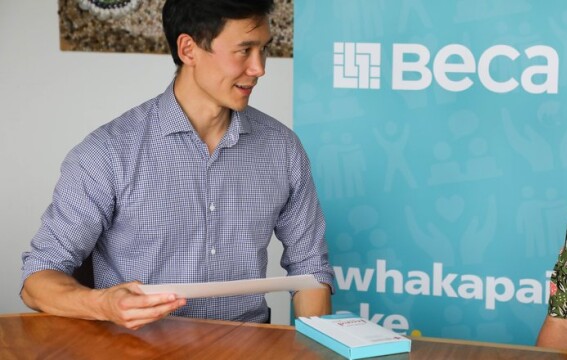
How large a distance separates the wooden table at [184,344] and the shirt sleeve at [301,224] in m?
0.62

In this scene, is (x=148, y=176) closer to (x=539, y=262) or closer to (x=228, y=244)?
(x=228, y=244)

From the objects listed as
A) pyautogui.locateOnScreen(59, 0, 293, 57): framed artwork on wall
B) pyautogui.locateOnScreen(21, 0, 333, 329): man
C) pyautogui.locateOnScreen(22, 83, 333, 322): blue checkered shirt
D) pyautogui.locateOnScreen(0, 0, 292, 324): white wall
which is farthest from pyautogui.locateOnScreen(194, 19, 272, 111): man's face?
pyautogui.locateOnScreen(59, 0, 293, 57): framed artwork on wall

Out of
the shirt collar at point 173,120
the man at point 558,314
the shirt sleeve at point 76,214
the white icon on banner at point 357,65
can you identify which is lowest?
the man at point 558,314

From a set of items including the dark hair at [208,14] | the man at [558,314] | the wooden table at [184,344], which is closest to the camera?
the wooden table at [184,344]

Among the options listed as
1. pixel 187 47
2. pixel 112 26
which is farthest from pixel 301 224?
pixel 112 26

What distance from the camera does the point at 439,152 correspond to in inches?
125

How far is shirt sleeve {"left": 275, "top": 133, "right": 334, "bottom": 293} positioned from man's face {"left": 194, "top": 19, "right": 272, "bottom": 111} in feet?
0.87

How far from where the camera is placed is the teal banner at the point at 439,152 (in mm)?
3062

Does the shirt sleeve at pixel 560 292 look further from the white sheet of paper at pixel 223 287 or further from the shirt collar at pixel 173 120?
the shirt collar at pixel 173 120

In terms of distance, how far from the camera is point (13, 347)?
77.5 inches

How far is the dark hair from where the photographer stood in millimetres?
2537

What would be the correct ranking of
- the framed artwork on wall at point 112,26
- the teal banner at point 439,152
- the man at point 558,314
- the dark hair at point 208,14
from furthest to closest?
the framed artwork on wall at point 112,26, the teal banner at point 439,152, the dark hair at point 208,14, the man at point 558,314

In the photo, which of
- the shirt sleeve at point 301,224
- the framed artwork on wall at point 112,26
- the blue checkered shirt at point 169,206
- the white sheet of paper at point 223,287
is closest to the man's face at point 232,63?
the blue checkered shirt at point 169,206

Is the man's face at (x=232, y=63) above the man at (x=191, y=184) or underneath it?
above
